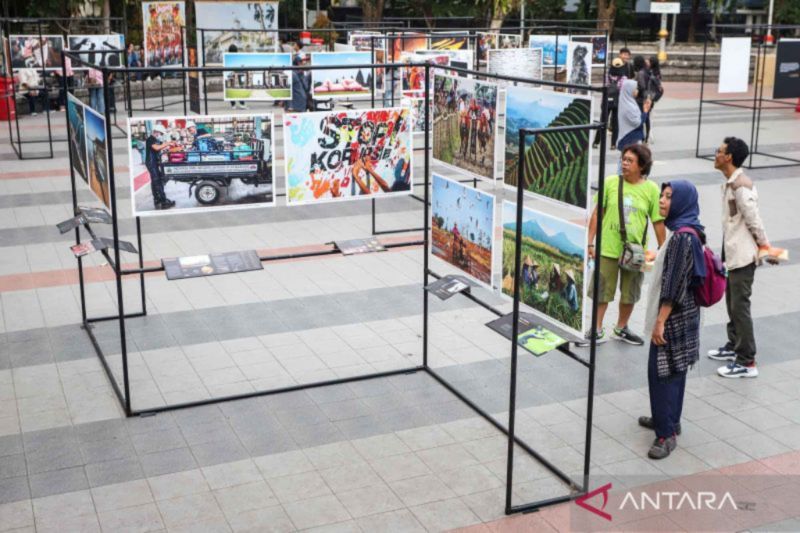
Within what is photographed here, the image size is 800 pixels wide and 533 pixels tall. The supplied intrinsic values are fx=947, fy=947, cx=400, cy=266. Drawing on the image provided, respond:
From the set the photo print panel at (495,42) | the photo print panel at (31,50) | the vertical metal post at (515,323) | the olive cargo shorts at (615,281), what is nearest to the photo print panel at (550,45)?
the photo print panel at (495,42)

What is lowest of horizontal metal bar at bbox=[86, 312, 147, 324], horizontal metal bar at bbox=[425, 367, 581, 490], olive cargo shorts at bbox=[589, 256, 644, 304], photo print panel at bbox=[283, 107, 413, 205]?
horizontal metal bar at bbox=[425, 367, 581, 490]

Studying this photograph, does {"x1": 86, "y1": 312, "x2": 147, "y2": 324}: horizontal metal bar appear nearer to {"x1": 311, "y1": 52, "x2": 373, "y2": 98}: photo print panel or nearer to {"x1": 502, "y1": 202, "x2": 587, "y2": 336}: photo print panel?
{"x1": 502, "y1": 202, "x2": 587, "y2": 336}: photo print panel

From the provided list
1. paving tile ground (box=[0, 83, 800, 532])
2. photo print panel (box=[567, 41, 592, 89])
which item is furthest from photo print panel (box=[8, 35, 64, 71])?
photo print panel (box=[567, 41, 592, 89])

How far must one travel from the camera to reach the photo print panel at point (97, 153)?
7.27 m

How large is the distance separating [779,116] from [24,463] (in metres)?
23.0

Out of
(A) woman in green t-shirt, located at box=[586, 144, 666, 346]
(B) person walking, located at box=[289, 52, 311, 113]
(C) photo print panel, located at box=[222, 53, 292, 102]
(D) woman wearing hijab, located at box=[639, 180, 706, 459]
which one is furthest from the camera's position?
(B) person walking, located at box=[289, 52, 311, 113]

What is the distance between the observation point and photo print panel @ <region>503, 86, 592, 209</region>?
5.61 meters

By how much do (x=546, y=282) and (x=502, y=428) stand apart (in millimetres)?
1570

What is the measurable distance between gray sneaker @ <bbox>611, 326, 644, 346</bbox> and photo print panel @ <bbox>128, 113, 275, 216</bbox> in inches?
142

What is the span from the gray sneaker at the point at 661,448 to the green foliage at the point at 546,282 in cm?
137

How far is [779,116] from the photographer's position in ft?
82.0

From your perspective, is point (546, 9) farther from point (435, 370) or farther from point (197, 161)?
point (197, 161)

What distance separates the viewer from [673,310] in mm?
6465

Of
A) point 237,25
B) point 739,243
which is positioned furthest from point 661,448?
point 237,25
